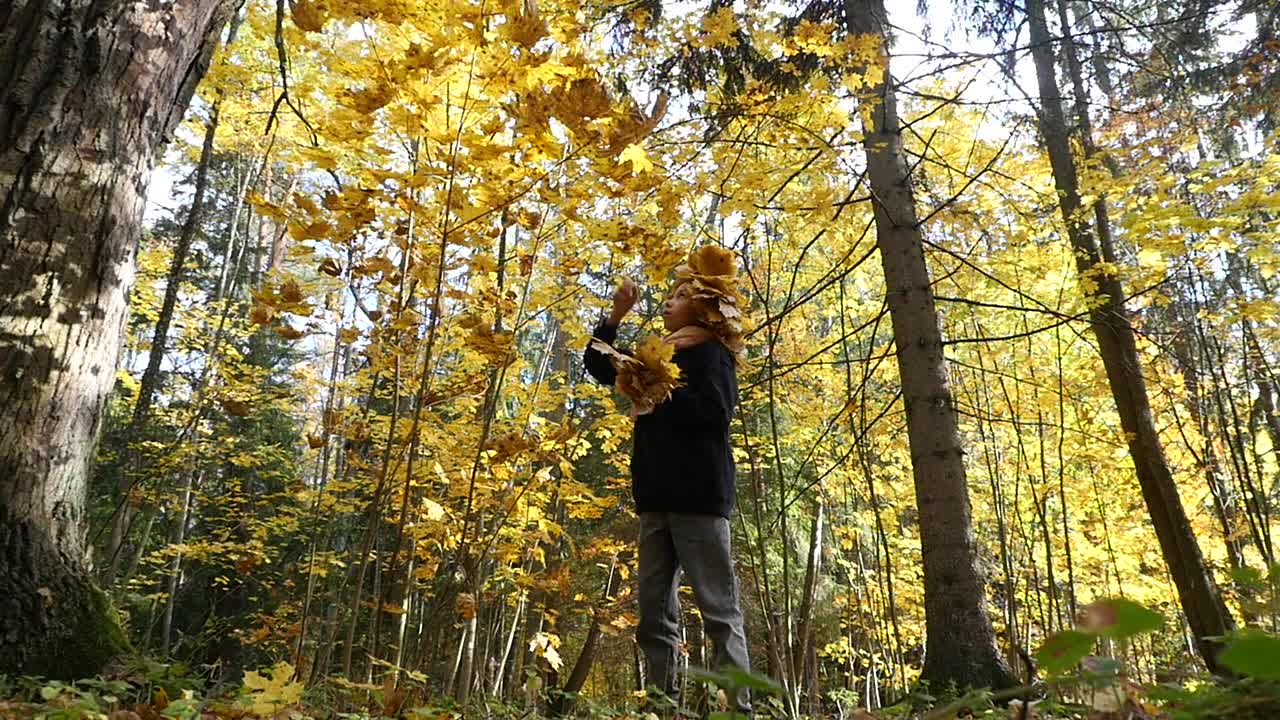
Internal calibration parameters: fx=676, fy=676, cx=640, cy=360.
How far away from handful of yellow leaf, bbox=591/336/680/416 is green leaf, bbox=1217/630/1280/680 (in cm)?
141

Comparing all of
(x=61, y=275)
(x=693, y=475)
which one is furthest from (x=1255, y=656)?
(x=61, y=275)

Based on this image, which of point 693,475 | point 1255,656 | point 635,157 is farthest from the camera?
point 635,157

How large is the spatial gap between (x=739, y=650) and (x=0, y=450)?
2013 millimetres

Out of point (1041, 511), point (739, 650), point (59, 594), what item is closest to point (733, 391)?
point (739, 650)

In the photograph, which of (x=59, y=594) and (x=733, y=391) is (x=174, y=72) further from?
(x=733, y=391)

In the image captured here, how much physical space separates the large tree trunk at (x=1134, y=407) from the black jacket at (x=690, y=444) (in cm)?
370

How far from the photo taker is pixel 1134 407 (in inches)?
219

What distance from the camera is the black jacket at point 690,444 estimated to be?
85.6 inches

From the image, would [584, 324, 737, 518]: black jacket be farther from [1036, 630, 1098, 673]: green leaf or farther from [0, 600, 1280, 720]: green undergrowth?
[1036, 630, 1098, 673]: green leaf

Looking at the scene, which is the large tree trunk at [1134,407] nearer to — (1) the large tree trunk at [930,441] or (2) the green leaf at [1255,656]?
(1) the large tree trunk at [930,441]

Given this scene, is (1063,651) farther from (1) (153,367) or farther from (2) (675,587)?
(1) (153,367)

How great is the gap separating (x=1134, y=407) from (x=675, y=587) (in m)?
5.12

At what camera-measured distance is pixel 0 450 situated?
1.58m

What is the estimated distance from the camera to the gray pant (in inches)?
82.8
